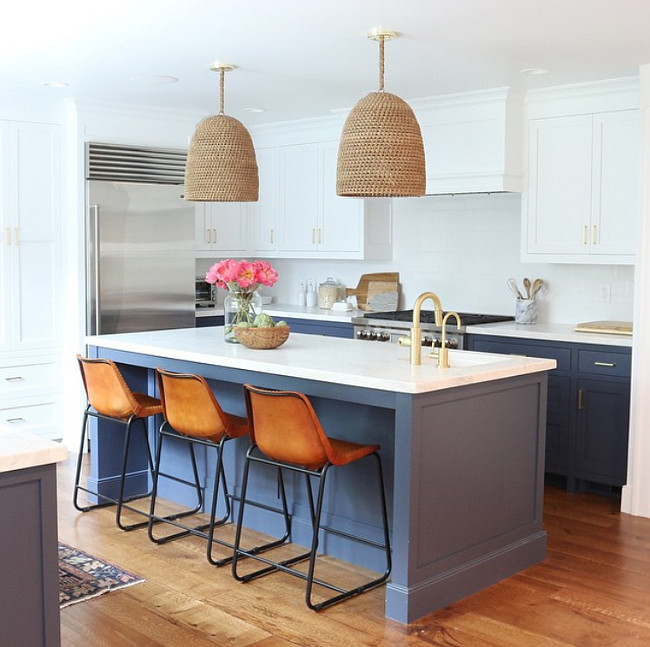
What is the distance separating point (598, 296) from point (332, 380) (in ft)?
9.17

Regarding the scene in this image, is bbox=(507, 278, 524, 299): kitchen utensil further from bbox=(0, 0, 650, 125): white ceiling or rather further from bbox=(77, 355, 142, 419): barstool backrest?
bbox=(77, 355, 142, 419): barstool backrest

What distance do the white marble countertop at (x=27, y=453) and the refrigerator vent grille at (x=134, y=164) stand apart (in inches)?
161

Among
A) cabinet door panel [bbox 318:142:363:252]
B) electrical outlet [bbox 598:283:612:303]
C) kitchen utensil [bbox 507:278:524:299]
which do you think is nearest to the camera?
electrical outlet [bbox 598:283:612:303]

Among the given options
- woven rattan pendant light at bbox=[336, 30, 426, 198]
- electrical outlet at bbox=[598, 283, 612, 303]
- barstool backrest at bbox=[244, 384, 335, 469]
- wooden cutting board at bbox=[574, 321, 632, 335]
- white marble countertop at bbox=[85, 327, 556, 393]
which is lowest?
barstool backrest at bbox=[244, 384, 335, 469]

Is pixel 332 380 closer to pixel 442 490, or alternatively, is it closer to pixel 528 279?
pixel 442 490

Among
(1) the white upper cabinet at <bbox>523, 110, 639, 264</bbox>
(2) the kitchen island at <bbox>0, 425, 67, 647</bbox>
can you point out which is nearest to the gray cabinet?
(2) the kitchen island at <bbox>0, 425, 67, 647</bbox>

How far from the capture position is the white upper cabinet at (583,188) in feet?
17.3

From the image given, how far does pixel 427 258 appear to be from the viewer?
6.77 meters

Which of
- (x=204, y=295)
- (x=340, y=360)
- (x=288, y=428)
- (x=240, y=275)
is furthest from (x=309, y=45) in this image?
(x=204, y=295)

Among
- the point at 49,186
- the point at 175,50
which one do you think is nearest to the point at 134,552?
the point at 175,50

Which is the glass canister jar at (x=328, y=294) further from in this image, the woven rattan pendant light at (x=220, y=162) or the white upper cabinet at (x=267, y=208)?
the woven rattan pendant light at (x=220, y=162)

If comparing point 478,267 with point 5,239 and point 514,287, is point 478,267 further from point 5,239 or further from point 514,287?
point 5,239

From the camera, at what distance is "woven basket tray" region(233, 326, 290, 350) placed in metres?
4.36

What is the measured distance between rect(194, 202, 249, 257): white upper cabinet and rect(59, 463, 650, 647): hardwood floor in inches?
131
